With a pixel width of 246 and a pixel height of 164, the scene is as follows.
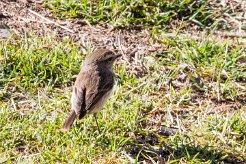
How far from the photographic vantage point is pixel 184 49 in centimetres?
1072

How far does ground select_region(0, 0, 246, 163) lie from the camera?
344 inches

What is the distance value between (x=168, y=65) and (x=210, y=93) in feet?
3.00

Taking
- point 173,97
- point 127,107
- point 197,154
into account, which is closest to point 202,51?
point 173,97

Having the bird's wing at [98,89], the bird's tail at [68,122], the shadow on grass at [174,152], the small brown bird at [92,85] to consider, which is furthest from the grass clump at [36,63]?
the shadow on grass at [174,152]

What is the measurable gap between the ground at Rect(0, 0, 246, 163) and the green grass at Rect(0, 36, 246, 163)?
2 centimetres

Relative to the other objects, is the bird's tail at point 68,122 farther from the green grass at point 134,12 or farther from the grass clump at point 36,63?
the green grass at point 134,12

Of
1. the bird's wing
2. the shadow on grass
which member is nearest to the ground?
the shadow on grass

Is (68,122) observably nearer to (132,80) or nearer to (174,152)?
(174,152)

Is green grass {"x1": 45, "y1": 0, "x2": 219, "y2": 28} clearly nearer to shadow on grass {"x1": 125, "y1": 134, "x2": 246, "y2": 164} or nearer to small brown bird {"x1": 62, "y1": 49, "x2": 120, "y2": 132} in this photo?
small brown bird {"x1": 62, "y1": 49, "x2": 120, "y2": 132}

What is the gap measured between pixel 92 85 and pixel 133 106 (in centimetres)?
68

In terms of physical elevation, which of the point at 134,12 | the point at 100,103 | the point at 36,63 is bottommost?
the point at 100,103

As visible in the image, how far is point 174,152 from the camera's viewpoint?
8734mm

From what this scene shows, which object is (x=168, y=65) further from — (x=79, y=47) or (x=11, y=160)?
(x=11, y=160)

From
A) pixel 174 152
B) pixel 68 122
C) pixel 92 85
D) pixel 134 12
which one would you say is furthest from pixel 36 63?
pixel 174 152
